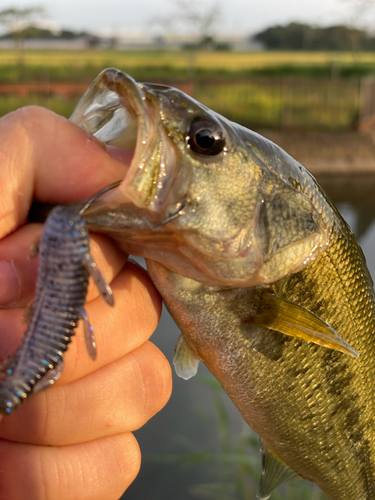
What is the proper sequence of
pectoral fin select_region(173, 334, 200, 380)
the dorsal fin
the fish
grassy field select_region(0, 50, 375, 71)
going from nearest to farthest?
1. the fish
2. pectoral fin select_region(173, 334, 200, 380)
3. the dorsal fin
4. grassy field select_region(0, 50, 375, 71)

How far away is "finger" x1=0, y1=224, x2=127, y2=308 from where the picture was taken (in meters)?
1.08

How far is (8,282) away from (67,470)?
0.57 metres

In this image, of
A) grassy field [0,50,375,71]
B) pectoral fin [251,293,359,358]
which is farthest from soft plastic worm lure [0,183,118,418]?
grassy field [0,50,375,71]

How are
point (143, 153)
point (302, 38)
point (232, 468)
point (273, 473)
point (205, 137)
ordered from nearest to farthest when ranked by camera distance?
point (143, 153), point (205, 137), point (273, 473), point (232, 468), point (302, 38)

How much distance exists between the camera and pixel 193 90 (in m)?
16.0

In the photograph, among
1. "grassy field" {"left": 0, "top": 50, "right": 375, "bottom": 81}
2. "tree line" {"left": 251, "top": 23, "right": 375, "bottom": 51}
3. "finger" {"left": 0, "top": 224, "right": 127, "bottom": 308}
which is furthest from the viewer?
"tree line" {"left": 251, "top": 23, "right": 375, "bottom": 51}

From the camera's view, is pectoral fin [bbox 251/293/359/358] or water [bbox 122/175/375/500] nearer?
pectoral fin [bbox 251/293/359/358]

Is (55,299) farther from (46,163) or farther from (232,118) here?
(232,118)

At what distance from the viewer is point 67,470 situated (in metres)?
1.23

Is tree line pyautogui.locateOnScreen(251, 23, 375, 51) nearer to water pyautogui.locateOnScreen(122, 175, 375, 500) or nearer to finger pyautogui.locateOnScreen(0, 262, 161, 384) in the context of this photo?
water pyautogui.locateOnScreen(122, 175, 375, 500)

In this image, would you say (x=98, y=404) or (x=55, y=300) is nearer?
(x=55, y=300)

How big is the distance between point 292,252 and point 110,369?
638 mm

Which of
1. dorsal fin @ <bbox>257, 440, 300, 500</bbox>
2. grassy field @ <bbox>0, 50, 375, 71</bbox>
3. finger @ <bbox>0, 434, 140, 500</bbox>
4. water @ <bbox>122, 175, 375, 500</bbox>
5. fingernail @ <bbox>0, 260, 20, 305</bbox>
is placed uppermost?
fingernail @ <bbox>0, 260, 20, 305</bbox>

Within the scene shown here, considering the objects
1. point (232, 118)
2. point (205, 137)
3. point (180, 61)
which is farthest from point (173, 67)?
point (205, 137)
